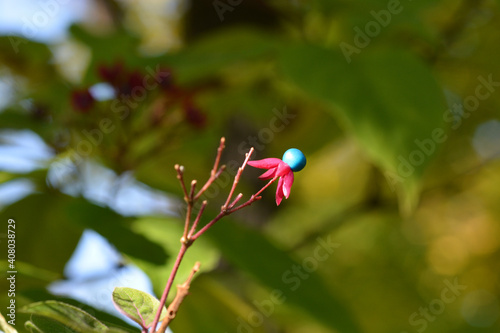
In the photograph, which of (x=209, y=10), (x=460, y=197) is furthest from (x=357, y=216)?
(x=460, y=197)

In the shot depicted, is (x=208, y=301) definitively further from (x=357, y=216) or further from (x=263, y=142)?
(x=263, y=142)

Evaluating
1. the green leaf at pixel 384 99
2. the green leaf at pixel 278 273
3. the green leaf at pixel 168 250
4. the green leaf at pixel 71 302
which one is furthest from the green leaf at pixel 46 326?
the green leaf at pixel 384 99

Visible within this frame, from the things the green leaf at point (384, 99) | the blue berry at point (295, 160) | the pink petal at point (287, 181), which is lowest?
the pink petal at point (287, 181)

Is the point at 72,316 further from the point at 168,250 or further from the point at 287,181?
the point at 168,250

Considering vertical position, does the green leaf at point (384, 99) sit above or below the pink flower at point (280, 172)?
above

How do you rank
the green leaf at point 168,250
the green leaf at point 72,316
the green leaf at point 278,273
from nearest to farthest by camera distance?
the green leaf at point 72,316 → the green leaf at point 168,250 → the green leaf at point 278,273

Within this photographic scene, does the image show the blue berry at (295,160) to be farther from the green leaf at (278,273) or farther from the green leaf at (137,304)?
the green leaf at (278,273)

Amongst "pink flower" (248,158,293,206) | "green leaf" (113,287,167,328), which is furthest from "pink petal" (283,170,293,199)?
"green leaf" (113,287,167,328)

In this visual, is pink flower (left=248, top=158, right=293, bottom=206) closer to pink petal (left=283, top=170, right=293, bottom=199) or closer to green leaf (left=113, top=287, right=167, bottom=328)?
pink petal (left=283, top=170, right=293, bottom=199)
